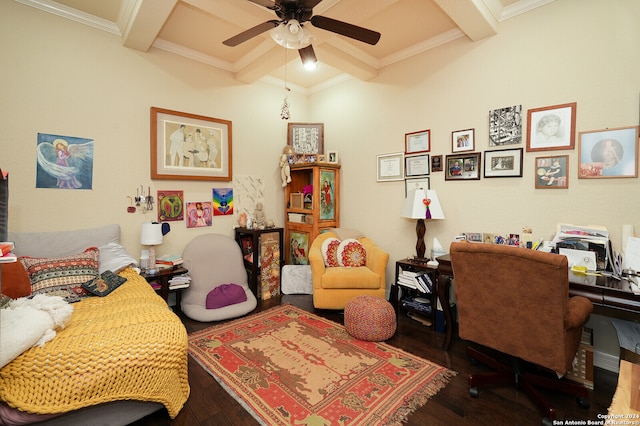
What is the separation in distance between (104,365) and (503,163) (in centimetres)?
328

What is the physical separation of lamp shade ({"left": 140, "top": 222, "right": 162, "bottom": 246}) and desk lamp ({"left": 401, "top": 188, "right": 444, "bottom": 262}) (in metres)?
2.55

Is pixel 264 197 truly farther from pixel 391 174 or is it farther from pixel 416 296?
pixel 416 296

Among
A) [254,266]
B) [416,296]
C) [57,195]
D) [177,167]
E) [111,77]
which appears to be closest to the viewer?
[57,195]

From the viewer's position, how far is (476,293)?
184 cm

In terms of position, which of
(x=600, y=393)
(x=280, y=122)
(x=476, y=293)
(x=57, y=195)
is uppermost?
(x=280, y=122)

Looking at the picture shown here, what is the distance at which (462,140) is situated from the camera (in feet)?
9.94

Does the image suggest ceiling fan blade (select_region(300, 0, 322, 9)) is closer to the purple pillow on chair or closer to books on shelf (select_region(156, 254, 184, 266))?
books on shelf (select_region(156, 254, 184, 266))

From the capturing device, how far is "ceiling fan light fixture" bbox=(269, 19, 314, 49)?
196 centimetres

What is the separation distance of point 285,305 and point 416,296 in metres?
1.48

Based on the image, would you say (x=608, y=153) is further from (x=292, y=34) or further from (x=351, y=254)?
(x=292, y=34)

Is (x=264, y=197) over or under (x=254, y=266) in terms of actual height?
over

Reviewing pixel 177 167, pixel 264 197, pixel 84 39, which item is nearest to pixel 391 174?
pixel 264 197

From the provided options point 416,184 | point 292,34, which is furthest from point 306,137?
point 292,34

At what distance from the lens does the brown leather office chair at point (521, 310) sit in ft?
5.14
